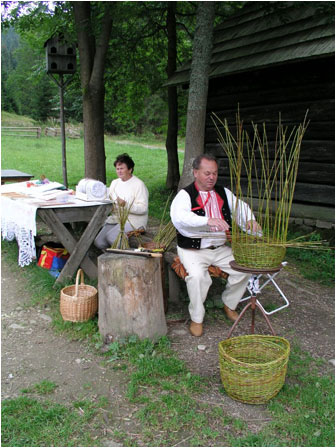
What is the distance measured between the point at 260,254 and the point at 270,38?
4.92 metres

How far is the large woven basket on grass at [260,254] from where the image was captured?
123 inches

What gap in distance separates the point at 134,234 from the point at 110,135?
2909 centimetres

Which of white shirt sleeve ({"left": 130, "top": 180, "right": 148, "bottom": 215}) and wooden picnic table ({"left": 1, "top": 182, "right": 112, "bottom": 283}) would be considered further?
white shirt sleeve ({"left": 130, "top": 180, "right": 148, "bottom": 215})

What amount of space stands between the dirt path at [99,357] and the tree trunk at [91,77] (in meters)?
2.98

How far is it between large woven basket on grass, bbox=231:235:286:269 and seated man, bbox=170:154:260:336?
447 mm

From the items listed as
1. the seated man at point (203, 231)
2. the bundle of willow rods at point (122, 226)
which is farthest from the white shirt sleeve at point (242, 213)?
the bundle of willow rods at point (122, 226)

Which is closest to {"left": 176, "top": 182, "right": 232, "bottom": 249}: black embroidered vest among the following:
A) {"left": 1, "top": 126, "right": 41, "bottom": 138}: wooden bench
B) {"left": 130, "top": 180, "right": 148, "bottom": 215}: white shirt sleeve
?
{"left": 130, "top": 180, "right": 148, "bottom": 215}: white shirt sleeve

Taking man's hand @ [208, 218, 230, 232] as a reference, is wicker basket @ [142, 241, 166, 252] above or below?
below

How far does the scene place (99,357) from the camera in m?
3.47

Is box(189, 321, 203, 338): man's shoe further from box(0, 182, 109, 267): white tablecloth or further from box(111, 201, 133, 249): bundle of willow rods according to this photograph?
box(0, 182, 109, 267): white tablecloth

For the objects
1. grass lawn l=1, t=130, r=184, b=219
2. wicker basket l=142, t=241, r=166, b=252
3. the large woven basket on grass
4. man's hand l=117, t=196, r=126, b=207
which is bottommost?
wicker basket l=142, t=241, r=166, b=252

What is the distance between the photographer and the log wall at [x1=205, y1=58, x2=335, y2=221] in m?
6.74

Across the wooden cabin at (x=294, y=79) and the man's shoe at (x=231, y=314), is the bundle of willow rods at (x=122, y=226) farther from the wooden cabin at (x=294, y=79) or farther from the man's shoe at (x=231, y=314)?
the wooden cabin at (x=294, y=79)

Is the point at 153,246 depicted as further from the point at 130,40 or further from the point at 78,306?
the point at 130,40
